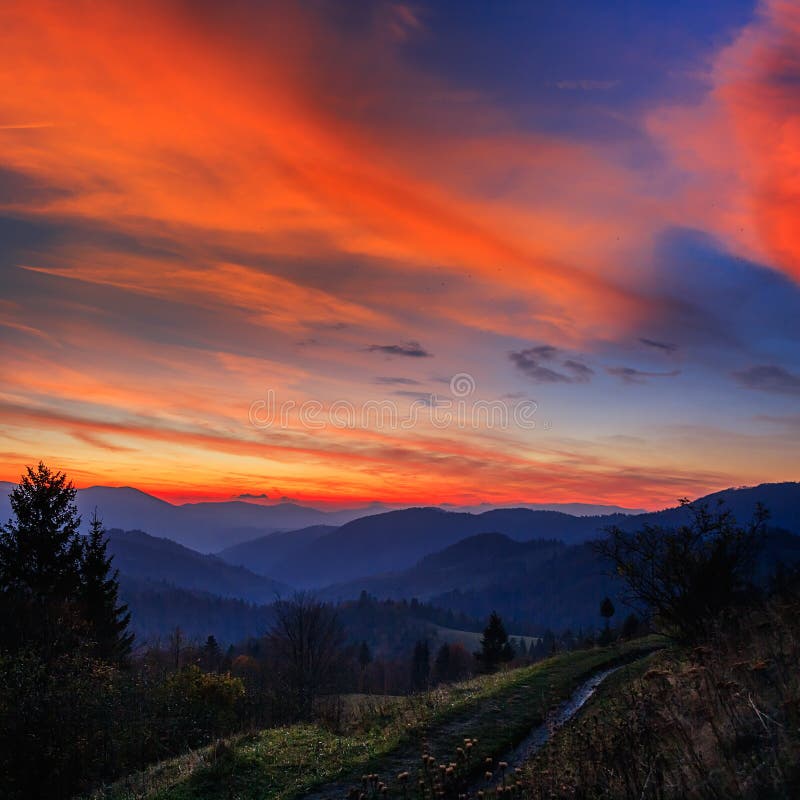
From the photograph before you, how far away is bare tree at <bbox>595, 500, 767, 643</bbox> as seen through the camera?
1617 centimetres

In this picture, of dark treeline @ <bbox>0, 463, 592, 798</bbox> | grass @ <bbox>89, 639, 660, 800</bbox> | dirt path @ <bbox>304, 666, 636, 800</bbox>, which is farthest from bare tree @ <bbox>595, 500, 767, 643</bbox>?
dark treeline @ <bbox>0, 463, 592, 798</bbox>

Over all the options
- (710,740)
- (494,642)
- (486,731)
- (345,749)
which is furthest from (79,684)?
(494,642)

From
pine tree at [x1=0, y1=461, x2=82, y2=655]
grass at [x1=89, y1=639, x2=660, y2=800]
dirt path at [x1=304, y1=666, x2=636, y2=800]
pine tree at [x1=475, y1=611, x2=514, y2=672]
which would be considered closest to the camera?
dirt path at [x1=304, y1=666, x2=636, y2=800]

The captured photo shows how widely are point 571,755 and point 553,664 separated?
679 inches

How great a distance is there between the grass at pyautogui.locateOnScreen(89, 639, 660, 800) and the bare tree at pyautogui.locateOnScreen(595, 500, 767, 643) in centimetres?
431

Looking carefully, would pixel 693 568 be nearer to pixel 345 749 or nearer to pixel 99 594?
pixel 345 749

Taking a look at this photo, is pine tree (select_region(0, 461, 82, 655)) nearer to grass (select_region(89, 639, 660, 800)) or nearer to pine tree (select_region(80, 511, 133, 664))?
pine tree (select_region(80, 511, 133, 664))

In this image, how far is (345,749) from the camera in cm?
1314

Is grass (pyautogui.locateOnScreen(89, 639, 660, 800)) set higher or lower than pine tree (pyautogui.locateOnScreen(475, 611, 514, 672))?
higher

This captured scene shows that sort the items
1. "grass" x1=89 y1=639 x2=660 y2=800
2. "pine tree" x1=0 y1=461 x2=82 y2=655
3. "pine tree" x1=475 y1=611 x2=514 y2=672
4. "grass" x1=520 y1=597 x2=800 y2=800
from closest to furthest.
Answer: "grass" x1=520 y1=597 x2=800 y2=800 < "grass" x1=89 y1=639 x2=660 y2=800 < "pine tree" x1=0 y1=461 x2=82 y2=655 < "pine tree" x1=475 y1=611 x2=514 y2=672

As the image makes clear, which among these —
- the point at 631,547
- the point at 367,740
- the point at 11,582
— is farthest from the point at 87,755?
the point at 11,582

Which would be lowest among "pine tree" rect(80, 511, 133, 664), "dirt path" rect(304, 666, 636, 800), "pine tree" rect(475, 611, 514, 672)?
"pine tree" rect(475, 611, 514, 672)

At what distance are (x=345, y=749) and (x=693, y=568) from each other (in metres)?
10.3

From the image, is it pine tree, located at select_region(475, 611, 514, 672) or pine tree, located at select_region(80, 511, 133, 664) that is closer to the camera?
pine tree, located at select_region(80, 511, 133, 664)
